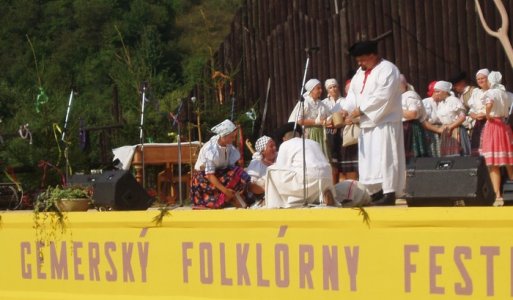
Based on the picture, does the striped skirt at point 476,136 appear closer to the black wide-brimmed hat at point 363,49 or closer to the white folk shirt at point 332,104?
the white folk shirt at point 332,104

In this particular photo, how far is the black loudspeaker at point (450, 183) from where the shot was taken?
20.3 ft

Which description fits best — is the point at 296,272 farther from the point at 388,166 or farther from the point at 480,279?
the point at 388,166

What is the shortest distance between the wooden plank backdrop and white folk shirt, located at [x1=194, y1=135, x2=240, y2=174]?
440cm

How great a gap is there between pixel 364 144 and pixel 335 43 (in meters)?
6.31

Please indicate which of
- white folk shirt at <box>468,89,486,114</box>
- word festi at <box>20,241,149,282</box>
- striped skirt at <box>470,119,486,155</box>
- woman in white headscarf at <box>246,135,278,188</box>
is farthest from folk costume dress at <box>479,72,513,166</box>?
word festi at <box>20,241,149,282</box>

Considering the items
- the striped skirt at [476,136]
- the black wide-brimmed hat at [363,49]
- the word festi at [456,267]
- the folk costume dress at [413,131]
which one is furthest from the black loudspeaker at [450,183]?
the striped skirt at [476,136]

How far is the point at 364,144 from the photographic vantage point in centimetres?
880

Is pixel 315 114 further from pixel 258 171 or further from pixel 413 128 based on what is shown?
pixel 258 171

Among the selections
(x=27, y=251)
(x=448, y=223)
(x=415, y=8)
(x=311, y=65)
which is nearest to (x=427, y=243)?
(x=448, y=223)

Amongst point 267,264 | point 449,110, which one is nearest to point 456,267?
point 267,264

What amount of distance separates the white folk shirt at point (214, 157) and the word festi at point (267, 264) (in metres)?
3.73

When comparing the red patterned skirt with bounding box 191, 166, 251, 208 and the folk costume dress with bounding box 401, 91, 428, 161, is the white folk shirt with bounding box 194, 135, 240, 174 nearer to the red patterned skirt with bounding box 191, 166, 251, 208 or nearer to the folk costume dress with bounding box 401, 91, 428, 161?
the red patterned skirt with bounding box 191, 166, 251, 208

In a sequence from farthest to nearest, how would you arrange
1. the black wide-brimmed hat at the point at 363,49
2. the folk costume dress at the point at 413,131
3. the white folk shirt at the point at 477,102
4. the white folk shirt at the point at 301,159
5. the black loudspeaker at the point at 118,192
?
the white folk shirt at the point at 477,102 < the folk costume dress at the point at 413,131 < the black wide-brimmed hat at the point at 363,49 < the white folk shirt at the point at 301,159 < the black loudspeaker at the point at 118,192

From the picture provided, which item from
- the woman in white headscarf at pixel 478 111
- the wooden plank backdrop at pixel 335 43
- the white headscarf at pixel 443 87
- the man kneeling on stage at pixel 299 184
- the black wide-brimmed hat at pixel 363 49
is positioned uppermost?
the wooden plank backdrop at pixel 335 43
